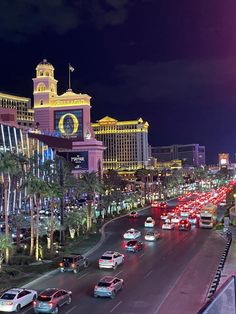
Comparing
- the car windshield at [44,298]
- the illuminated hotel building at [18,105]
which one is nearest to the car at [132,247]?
the car windshield at [44,298]

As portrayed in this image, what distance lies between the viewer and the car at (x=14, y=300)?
22875mm

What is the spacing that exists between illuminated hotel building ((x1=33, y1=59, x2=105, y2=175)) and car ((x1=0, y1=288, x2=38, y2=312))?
4477 inches

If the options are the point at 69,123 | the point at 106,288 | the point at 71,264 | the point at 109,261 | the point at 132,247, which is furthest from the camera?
the point at 69,123

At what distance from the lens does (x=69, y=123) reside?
154125 mm

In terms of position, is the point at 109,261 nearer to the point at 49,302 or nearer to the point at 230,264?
the point at 230,264

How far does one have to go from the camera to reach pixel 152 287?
27.8m

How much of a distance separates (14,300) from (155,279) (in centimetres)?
1064

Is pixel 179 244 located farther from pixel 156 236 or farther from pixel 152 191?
pixel 152 191

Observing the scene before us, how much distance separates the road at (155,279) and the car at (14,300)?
0.45 meters

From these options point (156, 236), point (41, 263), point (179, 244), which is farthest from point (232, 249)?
point (41, 263)

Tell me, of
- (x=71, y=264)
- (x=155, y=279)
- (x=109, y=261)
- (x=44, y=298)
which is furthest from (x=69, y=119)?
(x=44, y=298)

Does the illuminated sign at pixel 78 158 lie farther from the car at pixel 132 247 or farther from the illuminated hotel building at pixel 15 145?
the car at pixel 132 247

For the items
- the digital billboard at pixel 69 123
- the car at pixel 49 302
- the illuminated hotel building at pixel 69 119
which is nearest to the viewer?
the car at pixel 49 302

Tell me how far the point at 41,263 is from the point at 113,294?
11.7 m
